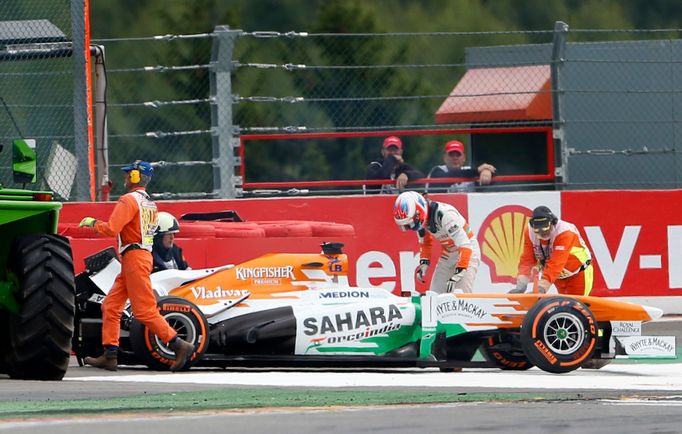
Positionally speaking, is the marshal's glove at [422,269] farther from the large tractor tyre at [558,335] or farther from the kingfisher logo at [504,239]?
the large tractor tyre at [558,335]

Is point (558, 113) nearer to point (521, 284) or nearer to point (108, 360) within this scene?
point (521, 284)

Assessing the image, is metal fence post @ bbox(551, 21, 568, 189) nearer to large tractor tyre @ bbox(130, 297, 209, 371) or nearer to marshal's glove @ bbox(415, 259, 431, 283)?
marshal's glove @ bbox(415, 259, 431, 283)

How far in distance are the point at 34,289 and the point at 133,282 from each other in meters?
1.58

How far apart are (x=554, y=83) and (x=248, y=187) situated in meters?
3.11

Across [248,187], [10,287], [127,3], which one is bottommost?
[10,287]

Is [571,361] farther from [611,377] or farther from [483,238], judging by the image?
[483,238]

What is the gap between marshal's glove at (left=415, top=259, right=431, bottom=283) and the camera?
14781mm

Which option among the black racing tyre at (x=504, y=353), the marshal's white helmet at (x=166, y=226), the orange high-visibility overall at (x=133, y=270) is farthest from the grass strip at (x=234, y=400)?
the marshal's white helmet at (x=166, y=226)

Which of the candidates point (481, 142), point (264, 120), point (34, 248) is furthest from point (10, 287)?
point (264, 120)

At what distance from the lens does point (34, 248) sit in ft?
35.9

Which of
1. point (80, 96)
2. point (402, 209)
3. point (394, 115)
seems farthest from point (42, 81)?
point (402, 209)

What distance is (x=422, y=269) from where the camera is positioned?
14.8 metres

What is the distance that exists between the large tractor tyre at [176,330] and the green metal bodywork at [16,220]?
151 centimetres

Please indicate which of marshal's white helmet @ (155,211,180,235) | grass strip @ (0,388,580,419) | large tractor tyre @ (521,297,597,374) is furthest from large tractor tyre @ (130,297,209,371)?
large tractor tyre @ (521,297,597,374)
